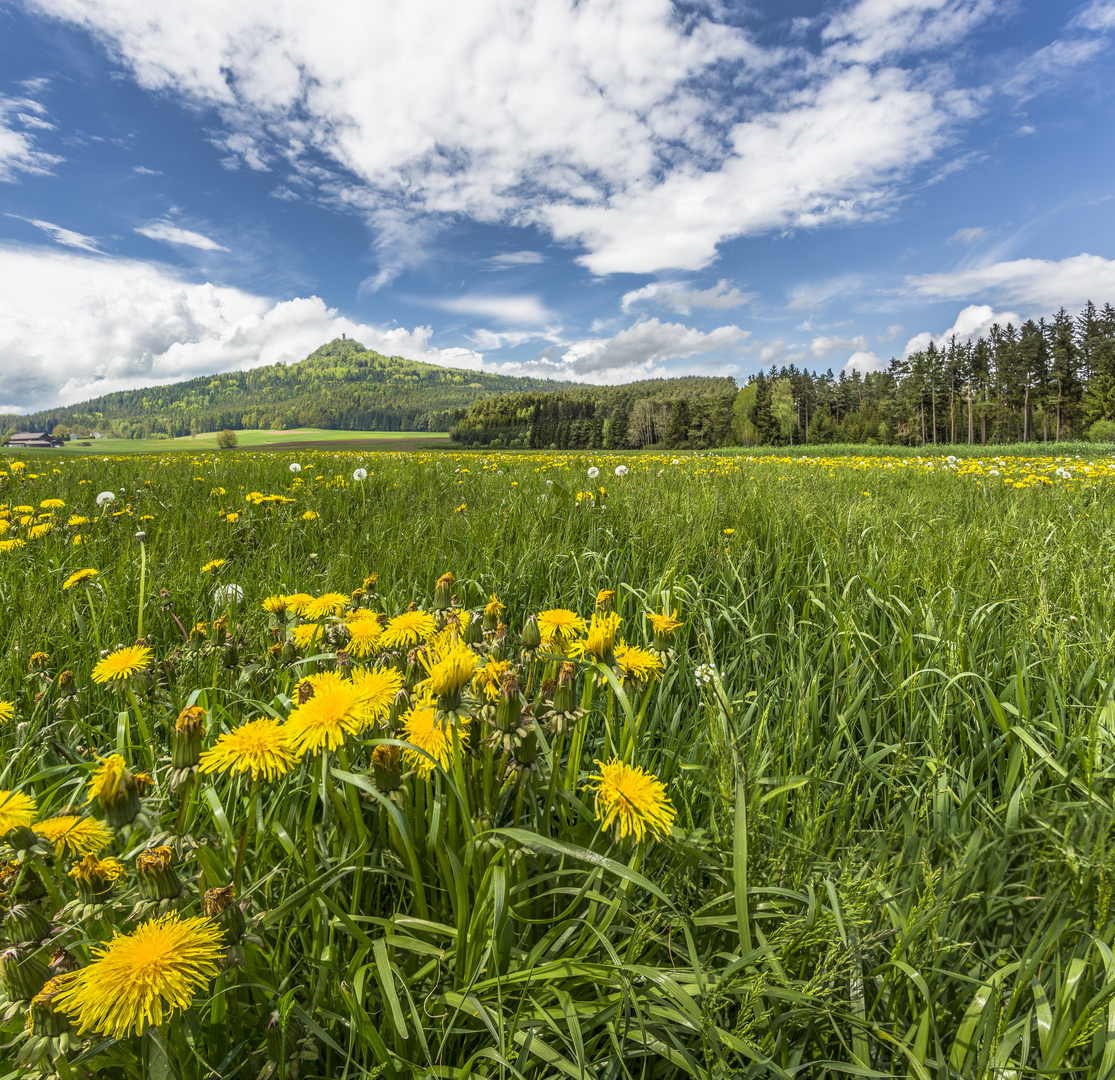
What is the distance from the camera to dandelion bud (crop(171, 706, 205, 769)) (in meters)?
0.86

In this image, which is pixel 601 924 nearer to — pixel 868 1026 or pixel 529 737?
pixel 529 737

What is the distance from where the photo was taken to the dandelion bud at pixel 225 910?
72 cm

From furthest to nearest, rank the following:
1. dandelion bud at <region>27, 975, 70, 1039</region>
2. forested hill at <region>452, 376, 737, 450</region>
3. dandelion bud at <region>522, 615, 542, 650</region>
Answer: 1. forested hill at <region>452, 376, 737, 450</region>
2. dandelion bud at <region>522, 615, 542, 650</region>
3. dandelion bud at <region>27, 975, 70, 1039</region>

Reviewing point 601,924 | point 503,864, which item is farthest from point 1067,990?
point 503,864

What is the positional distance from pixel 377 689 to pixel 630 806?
0.52 metres

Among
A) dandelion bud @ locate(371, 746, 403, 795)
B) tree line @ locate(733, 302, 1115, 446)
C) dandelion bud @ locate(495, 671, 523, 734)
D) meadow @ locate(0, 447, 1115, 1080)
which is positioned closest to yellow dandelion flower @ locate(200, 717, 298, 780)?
meadow @ locate(0, 447, 1115, 1080)

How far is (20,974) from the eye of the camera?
64 centimetres

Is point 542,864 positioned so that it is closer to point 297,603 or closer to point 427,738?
point 427,738

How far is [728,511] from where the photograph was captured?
338cm

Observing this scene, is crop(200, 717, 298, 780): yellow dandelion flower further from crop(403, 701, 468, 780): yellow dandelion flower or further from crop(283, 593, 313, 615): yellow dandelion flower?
crop(283, 593, 313, 615): yellow dandelion flower

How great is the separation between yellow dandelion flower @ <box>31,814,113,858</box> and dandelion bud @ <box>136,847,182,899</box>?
0.58 feet

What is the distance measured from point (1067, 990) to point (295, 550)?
3.58 m

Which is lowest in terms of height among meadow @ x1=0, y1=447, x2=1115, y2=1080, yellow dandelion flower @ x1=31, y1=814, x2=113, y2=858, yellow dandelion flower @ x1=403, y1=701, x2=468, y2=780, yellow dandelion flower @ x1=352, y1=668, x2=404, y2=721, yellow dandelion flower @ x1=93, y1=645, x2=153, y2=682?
meadow @ x1=0, y1=447, x2=1115, y2=1080

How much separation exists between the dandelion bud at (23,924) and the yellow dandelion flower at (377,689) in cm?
49
